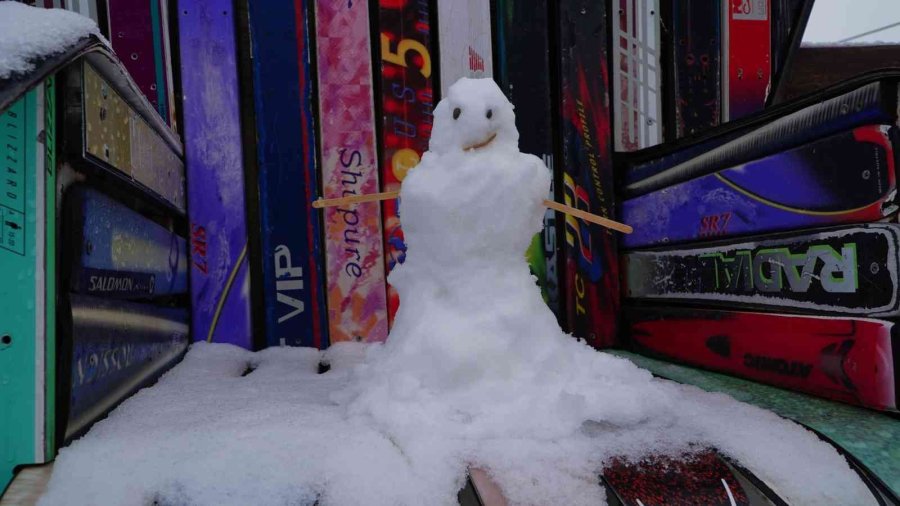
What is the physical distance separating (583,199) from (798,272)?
811 mm

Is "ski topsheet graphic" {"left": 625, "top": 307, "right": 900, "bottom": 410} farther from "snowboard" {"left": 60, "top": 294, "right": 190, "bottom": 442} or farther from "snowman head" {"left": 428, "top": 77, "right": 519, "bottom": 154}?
"snowboard" {"left": 60, "top": 294, "right": 190, "bottom": 442}

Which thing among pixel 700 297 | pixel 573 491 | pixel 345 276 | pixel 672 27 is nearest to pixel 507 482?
pixel 573 491

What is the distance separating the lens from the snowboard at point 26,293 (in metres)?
0.80

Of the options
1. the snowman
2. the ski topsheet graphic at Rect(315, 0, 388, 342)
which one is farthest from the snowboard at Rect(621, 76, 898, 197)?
the ski topsheet graphic at Rect(315, 0, 388, 342)

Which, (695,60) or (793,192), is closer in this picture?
(793,192)

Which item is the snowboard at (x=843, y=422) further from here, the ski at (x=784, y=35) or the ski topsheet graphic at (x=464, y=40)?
the ski at (x=784, y=35)

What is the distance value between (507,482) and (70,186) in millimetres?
886

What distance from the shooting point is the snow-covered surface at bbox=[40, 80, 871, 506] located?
2.47 ft

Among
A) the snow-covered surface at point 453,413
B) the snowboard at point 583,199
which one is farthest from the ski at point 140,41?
the snowboard at point 583,199

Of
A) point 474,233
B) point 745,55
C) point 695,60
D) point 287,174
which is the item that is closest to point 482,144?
point 474,233

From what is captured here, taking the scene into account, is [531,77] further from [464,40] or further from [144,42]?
[144,42]

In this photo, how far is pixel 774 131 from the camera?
4.15 feet

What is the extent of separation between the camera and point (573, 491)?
745 mm

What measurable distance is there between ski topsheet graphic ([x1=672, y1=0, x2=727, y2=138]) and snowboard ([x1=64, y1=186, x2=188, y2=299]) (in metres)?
1.82
